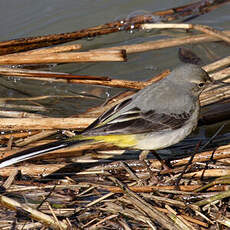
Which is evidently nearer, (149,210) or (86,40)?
(149,210)

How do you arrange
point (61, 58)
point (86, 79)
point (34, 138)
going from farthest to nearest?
point (61, 58) < point (86, 79) < point (34, 138)

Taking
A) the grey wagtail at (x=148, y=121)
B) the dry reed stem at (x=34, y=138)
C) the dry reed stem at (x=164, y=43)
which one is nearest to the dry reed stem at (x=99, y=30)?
the dry reed stem at (x=164, y=43)

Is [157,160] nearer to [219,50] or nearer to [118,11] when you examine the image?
[219,50]

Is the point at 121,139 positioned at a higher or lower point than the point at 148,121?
lower

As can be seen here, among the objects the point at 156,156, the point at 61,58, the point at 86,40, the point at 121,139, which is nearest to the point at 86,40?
the point at 86,40

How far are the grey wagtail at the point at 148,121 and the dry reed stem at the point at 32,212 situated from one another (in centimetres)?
90

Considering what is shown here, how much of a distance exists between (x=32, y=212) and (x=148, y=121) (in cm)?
172

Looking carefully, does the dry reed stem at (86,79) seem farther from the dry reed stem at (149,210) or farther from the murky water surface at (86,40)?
the dry reed stem at (149,210)

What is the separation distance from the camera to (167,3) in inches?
455

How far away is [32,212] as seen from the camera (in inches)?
192

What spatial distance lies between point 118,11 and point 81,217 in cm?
741

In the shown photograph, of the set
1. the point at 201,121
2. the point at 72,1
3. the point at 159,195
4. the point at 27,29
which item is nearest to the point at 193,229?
the point at 159,195

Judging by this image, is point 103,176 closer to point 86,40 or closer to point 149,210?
point 149,210

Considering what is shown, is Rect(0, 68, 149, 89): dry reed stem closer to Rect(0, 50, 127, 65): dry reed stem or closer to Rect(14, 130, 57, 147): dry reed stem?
Rect(0, 50, 127, 65): dry reed stem
